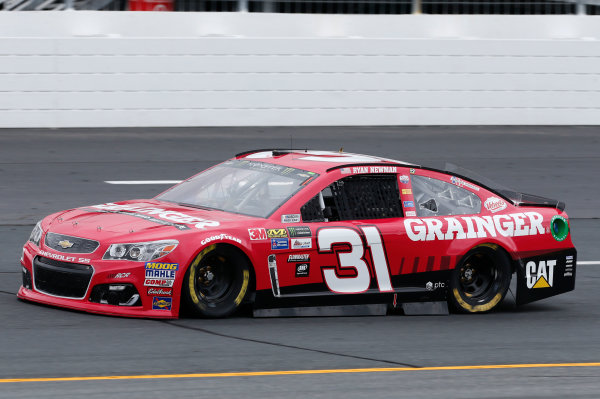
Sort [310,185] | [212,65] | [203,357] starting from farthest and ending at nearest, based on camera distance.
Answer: [212,65], [310,185], [203,357]

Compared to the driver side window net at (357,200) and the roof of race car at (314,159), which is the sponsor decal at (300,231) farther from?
the roof of race car at (314,159)

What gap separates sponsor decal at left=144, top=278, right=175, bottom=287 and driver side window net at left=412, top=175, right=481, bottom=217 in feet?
7.14

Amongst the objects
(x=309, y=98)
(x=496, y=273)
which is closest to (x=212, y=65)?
(x=309, y=98)

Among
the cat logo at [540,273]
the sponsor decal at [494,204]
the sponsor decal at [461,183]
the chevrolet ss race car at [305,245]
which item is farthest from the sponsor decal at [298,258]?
the cat logo at [540,273]

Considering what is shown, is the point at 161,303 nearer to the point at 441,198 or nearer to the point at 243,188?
the point at 243,188

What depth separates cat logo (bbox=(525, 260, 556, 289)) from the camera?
30.8ft

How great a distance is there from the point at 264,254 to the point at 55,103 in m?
11.9

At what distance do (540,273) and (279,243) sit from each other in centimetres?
238

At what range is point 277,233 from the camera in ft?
27.5

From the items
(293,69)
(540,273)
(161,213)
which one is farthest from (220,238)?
(293,69)

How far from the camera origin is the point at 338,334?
8156 mm

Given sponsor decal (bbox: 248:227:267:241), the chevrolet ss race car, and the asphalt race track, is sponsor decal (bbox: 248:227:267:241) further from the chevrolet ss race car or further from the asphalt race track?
the asphalt race track

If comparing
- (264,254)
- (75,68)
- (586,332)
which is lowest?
(586,332)

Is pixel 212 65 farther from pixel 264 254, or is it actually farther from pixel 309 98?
pixel 264 254
